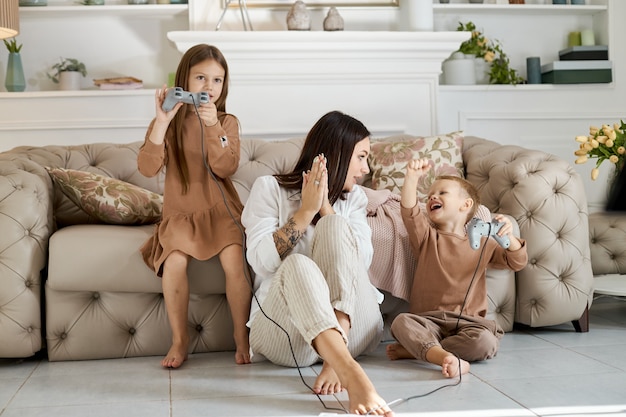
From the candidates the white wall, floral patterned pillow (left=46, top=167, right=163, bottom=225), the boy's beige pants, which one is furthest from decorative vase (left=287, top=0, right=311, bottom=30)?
the boy's beige pants

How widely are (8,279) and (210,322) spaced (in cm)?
61

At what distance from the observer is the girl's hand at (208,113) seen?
2251 millimetres

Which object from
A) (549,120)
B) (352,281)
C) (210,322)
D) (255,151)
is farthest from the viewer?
(549,120)

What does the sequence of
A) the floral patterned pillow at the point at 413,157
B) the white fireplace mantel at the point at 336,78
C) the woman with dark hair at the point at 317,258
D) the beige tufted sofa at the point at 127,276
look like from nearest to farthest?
the woman with dark hair at the point at 317,258
the beige tufted sofa at the point at 127,276
the floral patterned pillow at the point at 413,157
the white fireplace mantel at the point at 336,78

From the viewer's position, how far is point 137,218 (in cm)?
251

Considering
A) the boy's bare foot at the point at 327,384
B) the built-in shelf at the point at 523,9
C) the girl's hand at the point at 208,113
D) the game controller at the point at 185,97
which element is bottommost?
the boy's bare foot at the point at 327,384

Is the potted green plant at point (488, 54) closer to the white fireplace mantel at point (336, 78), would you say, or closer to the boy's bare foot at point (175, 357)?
the white fireplace mantel at point (336, 78)

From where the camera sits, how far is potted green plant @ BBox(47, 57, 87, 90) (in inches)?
143

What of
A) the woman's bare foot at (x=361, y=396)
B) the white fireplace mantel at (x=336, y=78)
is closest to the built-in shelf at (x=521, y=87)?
the white fireplace mantel at (x=336, y=78)

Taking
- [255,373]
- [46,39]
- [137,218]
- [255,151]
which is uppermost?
[46,39]

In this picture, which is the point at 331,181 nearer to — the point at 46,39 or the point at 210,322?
the point at 210,322

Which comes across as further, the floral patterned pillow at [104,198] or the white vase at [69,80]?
the white vase at [69,80]

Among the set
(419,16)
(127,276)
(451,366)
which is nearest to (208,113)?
(127,276)

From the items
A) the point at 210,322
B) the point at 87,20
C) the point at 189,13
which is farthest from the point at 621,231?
the point at 87,20
